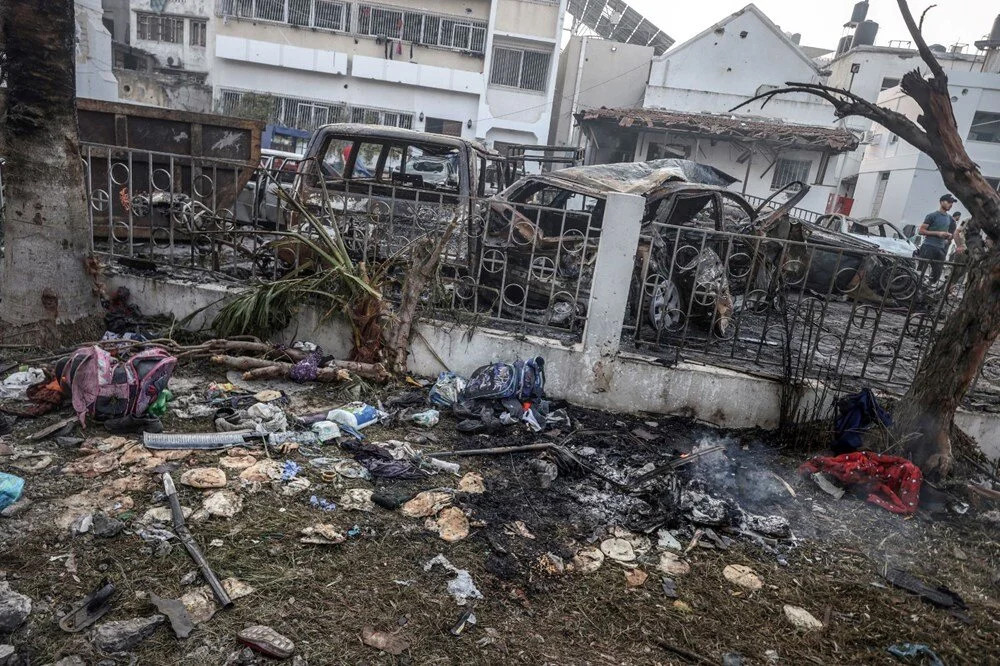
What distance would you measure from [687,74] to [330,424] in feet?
75.9

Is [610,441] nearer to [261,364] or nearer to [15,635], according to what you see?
[261,364]

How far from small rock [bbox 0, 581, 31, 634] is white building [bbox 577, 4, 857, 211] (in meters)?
15.5

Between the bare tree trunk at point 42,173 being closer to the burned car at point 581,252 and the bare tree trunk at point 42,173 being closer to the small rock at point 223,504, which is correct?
the small rock at point 223,504

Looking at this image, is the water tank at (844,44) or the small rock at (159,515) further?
the water tank at (844,44)

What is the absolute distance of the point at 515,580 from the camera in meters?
2.69

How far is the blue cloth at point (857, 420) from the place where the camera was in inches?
155

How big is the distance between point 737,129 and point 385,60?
1310 centimetres

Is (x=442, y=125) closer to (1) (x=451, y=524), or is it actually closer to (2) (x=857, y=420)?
(2) (x=857, y=420)

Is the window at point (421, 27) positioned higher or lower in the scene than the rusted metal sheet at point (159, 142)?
higher

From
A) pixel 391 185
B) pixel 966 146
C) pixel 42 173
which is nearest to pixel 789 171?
pixel 966 146

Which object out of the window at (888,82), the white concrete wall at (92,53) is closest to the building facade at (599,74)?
the window at (888,82)

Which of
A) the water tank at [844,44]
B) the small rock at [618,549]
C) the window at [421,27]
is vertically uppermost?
the water tank at [844,44]

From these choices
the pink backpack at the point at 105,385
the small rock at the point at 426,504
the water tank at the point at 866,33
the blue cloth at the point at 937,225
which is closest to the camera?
the small rock at the point at 426,504

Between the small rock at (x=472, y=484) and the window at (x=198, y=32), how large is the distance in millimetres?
Result: 25398
